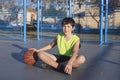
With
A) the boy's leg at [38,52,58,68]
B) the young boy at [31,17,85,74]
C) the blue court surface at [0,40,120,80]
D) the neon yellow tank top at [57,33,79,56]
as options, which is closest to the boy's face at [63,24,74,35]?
the young boy at [31,17,85,74]

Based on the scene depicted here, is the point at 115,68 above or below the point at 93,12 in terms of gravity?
below

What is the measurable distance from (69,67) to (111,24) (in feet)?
34.2

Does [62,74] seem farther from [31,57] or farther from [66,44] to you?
[31,57]

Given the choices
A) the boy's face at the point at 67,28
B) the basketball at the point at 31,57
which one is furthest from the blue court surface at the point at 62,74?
→ the boy's face at the point at 67,28

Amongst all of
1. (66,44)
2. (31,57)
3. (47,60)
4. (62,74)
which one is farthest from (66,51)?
(31,57)

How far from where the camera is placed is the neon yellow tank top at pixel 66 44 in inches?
310

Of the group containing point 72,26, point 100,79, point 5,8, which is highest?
point 5,8

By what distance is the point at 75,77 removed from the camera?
284 inches

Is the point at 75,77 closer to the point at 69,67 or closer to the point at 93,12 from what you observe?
the point at 69,67

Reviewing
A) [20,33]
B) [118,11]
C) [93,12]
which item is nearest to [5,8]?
[20,33]

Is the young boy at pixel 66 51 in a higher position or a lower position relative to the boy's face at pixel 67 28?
lower

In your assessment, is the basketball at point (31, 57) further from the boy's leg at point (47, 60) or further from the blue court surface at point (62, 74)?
the boy's leg at point (47, 60)

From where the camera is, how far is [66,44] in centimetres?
793

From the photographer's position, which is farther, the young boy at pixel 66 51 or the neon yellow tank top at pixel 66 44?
the neon yellow tank top at pixel 66 44
